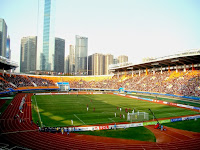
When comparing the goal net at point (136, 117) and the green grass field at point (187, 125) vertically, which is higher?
the goal net at point (136, 117)

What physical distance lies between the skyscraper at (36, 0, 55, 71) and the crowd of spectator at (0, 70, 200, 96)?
32.3 meters

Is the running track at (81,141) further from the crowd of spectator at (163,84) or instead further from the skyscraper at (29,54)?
the skyscraper at (29,54)

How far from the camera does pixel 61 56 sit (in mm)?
162875

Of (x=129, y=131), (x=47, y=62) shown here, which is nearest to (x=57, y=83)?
(x=47, y=62)

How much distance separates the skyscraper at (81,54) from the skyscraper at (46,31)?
5799 cm

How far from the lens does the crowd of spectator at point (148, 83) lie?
49750 mm

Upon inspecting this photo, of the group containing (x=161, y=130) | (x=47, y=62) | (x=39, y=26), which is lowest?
(x=161, y=130)

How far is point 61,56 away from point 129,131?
151671 mm

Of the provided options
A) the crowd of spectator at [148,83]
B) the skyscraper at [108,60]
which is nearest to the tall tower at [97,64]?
the skyscraper at [108,60]

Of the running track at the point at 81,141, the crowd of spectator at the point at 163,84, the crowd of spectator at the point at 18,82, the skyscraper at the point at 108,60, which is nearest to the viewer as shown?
the running track at the point at 81,141

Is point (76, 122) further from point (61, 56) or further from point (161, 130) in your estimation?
A: point (61, 56)

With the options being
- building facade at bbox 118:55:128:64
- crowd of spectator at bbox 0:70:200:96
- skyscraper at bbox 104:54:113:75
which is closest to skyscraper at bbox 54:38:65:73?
skyscraper at bbox 104:54:113:75

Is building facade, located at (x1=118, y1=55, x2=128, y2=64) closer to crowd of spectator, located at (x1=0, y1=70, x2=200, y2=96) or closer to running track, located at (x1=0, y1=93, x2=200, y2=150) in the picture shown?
crowd of spectator, located at (x1=0, y1=70, x2=200, y2=96)

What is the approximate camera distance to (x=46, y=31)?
10925 cm
